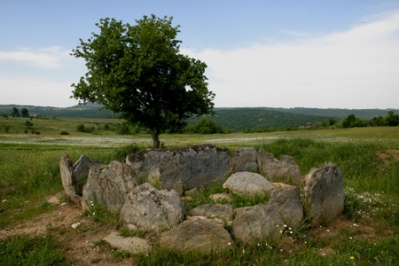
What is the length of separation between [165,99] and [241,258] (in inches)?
548

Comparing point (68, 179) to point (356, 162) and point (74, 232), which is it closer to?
point (74, 232)

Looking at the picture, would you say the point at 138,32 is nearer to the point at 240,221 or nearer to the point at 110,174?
the point at 110,174

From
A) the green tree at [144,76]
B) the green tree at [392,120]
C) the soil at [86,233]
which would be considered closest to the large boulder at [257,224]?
the soil at [86,233]

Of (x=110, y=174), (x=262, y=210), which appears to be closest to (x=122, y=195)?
(x=110, y=174)

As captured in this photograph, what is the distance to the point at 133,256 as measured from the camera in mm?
6902

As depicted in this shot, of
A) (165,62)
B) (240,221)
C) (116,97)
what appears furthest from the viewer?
(165,62)

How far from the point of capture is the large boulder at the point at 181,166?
407 inches

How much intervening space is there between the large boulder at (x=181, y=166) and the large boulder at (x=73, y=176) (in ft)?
6.62

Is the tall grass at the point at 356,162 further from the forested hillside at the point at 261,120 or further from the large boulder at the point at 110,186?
the forested hillside at the point at 261,120

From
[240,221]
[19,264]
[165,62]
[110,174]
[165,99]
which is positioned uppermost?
[165,62]

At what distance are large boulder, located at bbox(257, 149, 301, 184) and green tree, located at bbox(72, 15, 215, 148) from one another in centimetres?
711

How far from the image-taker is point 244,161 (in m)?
12.4

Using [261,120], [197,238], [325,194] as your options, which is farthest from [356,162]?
[261,120]

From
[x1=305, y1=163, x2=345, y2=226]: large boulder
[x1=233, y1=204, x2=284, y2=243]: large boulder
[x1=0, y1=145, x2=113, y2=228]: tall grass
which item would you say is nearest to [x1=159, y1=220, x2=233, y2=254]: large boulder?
[x1=233, y1=204, x2=284, y2=243]: large boulder
